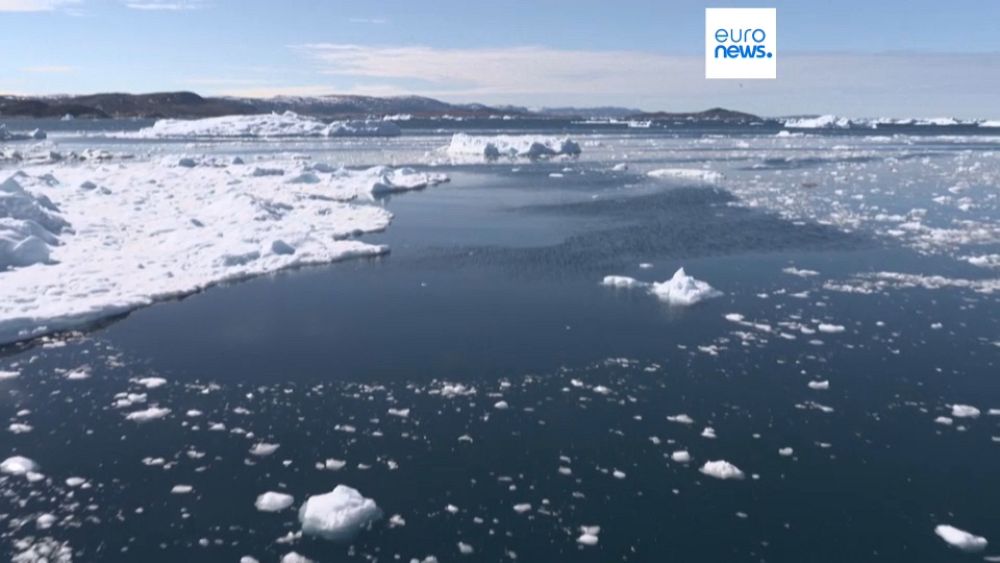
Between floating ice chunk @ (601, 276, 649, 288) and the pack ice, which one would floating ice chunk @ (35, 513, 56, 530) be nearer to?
the pack ice

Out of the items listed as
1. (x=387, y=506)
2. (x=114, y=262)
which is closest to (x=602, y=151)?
(x=114, y=262)

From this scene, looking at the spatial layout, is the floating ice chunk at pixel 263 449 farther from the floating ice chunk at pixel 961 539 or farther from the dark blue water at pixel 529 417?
the floating ice chunk at pixel 961 539

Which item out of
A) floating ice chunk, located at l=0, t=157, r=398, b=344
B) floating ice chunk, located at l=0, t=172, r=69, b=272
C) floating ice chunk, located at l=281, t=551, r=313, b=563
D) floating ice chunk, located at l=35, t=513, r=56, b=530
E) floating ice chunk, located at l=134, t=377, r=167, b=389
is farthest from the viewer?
floating ice chunk, located at l=0, t=172, r=69, b=272

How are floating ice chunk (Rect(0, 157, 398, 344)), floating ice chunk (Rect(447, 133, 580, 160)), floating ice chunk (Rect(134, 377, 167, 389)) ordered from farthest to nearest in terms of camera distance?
floating ice chunk (Rect(447, 133, 580, 160)) → floating ice chunk (Rect(0, 157, 398, 344)) → floating ice chunk (Rect(134, 377, 167, 389))

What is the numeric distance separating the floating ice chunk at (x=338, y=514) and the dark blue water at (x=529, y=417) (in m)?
0.13

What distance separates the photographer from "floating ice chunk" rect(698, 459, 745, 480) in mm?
7070

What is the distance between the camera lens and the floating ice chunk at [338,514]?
617 cm

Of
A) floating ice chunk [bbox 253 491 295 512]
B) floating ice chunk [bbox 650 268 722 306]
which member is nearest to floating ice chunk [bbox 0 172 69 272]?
floating ice chunk [bbox 253 491 295 512]

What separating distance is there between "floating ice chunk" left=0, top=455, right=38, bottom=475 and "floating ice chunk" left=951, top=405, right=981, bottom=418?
8.48 metres

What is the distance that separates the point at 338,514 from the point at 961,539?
448 cm

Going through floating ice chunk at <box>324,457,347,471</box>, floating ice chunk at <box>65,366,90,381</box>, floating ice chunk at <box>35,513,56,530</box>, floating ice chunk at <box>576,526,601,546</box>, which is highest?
floating ice chunk at <box>65,366,90,381</box>

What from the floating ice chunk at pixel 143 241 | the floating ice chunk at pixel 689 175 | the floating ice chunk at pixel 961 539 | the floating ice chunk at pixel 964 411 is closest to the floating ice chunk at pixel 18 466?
the floating ice chunk at pixel 143 241

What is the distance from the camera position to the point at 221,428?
809 cm

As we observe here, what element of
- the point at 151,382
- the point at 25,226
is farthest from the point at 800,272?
the point at 25,226
